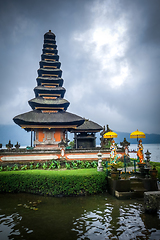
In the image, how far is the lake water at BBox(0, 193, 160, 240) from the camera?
5.61 metres

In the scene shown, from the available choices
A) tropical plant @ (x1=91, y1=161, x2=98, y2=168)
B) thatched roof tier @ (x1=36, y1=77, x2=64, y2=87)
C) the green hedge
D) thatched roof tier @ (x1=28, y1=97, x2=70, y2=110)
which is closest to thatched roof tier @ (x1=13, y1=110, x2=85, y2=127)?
thatched roof tier @ (x1=28, y1=97, x2=70, y2=110)

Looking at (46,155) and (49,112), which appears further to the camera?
(49,112)

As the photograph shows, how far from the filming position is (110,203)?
8.67m

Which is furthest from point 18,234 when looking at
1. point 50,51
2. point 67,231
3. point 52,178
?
point 50,51

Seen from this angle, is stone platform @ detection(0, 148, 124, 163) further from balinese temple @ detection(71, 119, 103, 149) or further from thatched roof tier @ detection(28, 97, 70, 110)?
balinese temple @ detection(71, 119, 103, 149)

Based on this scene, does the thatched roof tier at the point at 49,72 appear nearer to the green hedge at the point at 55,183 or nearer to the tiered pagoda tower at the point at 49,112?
the tiered pagoda tower at the point at 49,112

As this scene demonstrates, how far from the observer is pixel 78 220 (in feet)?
22.0

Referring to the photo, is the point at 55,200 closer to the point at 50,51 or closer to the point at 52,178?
the point at 52,178

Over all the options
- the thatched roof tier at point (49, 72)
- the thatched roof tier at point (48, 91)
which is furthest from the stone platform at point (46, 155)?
the thatched roof tier at point (49, 72)

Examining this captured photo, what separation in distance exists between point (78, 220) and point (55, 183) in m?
3.92

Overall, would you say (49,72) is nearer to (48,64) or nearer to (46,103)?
(48,64)

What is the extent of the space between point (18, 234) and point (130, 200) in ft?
20.1

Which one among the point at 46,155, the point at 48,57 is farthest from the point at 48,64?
the point at 46,155

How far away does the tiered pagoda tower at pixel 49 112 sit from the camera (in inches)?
843
